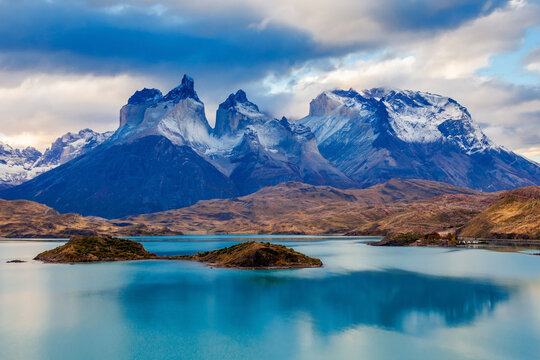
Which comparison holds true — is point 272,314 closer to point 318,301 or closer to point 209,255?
point 318,301

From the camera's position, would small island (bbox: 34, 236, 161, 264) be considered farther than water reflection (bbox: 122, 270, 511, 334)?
Yes

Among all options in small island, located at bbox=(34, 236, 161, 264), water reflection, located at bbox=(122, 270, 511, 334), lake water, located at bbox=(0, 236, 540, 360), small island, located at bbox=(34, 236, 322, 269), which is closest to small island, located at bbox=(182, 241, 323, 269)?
small island, located at bbox=(34, 236, 322, 269)

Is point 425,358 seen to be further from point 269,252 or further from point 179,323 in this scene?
point 269,252

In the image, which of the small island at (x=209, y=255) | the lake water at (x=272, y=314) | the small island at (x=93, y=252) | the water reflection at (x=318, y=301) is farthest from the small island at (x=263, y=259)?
the small island at (x=93, y=252)

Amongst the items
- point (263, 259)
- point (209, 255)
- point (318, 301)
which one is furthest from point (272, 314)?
point (209, 255)

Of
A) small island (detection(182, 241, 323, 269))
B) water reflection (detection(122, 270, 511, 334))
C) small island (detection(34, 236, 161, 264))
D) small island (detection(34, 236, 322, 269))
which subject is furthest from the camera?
small island (detection(34, 236, 161, 264))

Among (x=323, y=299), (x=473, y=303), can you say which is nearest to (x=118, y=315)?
(x=323, y=299)

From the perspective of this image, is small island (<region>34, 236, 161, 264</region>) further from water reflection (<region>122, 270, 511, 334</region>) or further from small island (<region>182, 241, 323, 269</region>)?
water reflection (<region>122, 270, 511, 334</region>)
